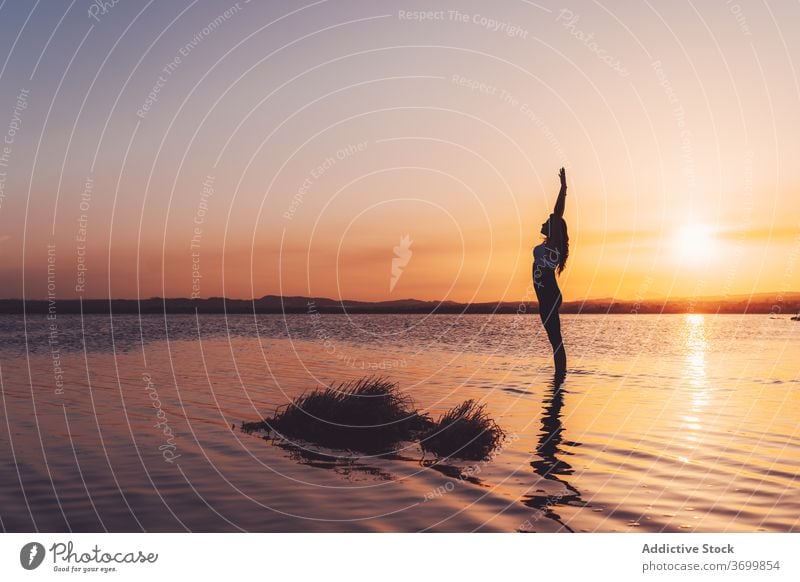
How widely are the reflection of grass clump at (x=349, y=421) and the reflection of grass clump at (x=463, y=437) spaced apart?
0.88m

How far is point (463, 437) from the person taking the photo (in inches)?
585

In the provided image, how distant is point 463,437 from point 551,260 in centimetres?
765

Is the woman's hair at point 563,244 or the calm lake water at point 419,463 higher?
the woman's hair at point 563,244

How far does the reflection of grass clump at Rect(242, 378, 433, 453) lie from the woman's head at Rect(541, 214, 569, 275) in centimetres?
638

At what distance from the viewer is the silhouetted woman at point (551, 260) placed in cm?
2017

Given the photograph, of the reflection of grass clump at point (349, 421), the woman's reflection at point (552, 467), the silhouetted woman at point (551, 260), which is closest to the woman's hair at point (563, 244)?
the silhouetted woman at point (551, 260)

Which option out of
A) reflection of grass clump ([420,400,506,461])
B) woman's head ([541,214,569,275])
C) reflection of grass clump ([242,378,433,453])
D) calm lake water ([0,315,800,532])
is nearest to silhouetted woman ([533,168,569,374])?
woman's head ([541,214,569,275])

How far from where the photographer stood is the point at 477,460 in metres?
13.7

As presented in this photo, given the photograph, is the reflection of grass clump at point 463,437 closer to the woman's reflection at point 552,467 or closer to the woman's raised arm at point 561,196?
the woman's reflection at point 552,467

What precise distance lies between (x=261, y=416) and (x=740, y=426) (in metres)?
11.5

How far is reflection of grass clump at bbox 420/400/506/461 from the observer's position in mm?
14390

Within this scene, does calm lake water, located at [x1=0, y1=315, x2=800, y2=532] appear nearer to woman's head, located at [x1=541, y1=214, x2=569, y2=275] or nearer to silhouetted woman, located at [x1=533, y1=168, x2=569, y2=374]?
silhouetted woman, located at [x1=533, y1=168, x2=569, y2=374]

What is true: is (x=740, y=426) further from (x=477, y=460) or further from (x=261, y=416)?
(x=261, y=416)

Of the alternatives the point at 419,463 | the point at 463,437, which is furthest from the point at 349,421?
the point at 419,463
